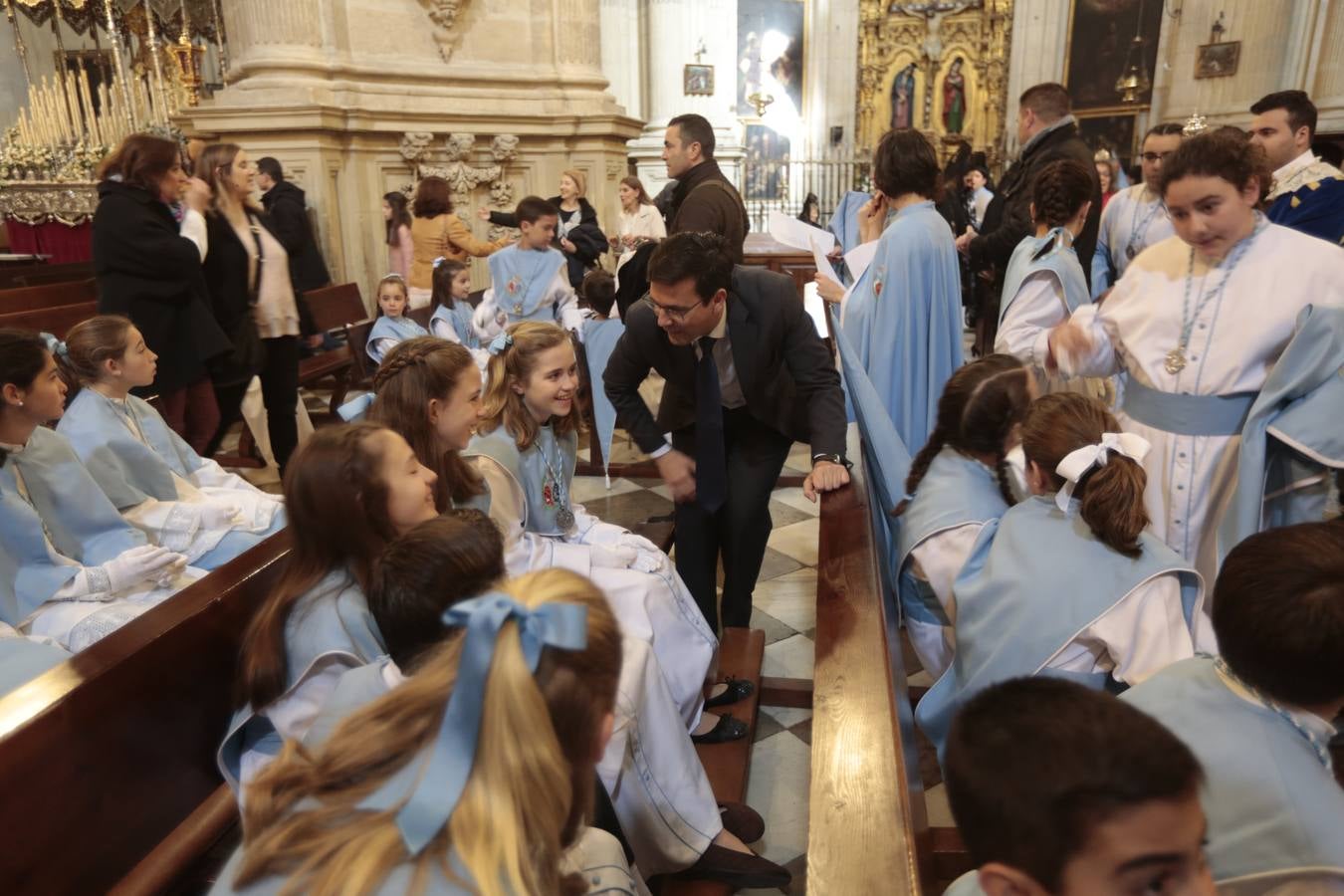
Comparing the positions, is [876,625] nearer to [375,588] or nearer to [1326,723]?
[1326,723]

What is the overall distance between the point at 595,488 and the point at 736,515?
7.39 feet

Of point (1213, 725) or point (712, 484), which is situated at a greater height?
point (1213, 725)

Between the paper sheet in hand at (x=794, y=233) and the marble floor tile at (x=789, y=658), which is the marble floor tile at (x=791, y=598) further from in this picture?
the paper sheet in hand at (x=794, y=233)

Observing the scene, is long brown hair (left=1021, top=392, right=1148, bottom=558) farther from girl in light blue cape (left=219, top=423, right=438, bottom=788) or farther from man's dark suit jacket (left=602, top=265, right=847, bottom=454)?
girl in light blue cape (left=219, top=423, right=438, bottom=788)

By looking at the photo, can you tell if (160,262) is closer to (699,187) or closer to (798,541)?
(699,187)

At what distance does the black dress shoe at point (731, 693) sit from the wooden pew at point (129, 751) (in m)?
1.37

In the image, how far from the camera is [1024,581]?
1.77 metres

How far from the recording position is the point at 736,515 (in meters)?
2.90

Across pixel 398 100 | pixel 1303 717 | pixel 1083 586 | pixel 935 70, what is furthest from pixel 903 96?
pixel 1303 717

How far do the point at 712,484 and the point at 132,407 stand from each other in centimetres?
206

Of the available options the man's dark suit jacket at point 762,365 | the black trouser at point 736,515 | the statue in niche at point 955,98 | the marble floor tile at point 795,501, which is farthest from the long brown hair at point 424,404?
the statue in niche at point 955,98

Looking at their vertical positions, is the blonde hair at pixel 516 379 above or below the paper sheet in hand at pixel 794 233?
below

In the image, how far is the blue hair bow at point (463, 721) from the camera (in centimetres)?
93

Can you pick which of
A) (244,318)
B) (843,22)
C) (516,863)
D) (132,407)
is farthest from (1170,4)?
(516,863)
